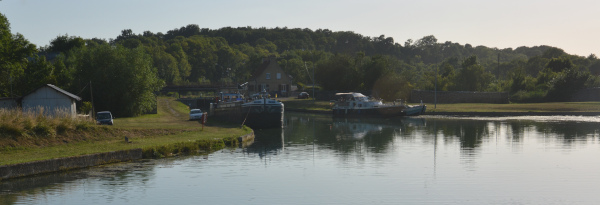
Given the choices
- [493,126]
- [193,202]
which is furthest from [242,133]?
[493,126]

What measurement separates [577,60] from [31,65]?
499 ft

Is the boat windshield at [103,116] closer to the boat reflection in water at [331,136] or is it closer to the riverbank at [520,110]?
the boat reflection in water at [331,136]

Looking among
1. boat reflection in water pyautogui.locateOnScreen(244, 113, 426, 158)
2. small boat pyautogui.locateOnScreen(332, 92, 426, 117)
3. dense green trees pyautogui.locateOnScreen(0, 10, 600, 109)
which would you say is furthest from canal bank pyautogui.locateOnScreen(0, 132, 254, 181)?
small boat pyautogui.locateOnScreen(332, 92, 426, 117)

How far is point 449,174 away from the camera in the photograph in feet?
107

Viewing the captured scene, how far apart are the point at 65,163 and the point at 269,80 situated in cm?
11255

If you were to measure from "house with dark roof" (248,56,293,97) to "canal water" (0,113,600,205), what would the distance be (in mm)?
91134

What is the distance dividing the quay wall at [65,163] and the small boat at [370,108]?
54.6m

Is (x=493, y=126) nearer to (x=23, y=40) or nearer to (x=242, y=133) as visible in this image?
(x=242, y=133)

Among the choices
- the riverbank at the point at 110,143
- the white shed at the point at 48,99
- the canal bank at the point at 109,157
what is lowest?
the canal bank at the point at 109,157

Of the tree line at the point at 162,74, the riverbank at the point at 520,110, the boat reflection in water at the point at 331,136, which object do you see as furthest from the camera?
the riverbank at the point at 520,110

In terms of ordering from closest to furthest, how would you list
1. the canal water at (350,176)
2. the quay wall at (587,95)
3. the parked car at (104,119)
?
the canal water at (350,176) → the parked car at (104,119) → the quay wall at (587,95)

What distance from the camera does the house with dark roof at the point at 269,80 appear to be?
143 metres

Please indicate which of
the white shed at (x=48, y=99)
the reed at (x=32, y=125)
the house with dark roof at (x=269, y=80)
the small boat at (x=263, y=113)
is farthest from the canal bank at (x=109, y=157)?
the house with dark roof at (x=269, y=80)

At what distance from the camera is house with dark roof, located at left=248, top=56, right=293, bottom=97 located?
143m
